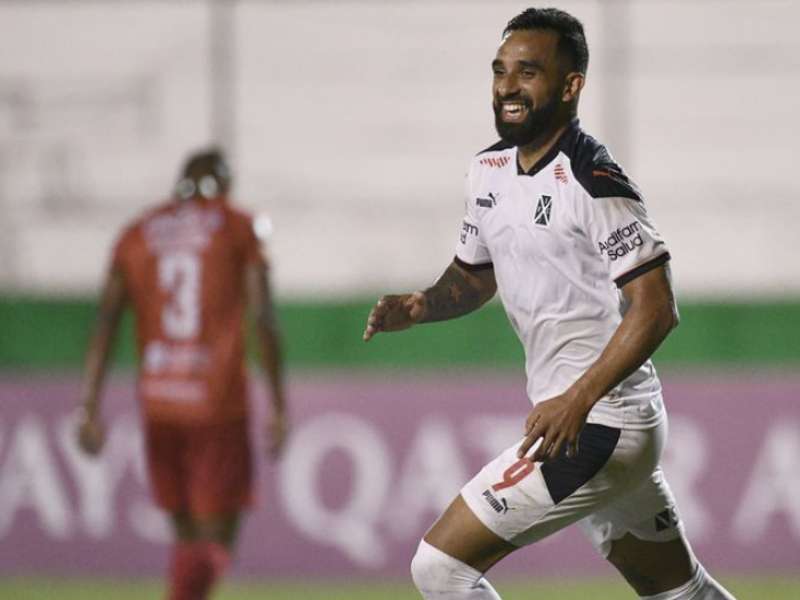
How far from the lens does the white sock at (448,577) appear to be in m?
4.69

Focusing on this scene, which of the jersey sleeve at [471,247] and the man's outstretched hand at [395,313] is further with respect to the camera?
the jersey sleeve at [471,247]

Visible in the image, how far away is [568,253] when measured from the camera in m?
4.72

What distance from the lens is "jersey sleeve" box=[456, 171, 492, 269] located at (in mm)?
5116

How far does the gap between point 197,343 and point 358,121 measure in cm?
818

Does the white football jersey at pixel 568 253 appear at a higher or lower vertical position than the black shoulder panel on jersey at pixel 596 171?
lower

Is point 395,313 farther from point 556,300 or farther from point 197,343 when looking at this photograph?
point 197,343

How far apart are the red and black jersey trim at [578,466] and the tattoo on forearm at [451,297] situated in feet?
2.05

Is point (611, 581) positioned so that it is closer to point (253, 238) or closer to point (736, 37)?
point (253, 238)

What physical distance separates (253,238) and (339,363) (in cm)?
373

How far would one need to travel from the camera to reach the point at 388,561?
9.55 m

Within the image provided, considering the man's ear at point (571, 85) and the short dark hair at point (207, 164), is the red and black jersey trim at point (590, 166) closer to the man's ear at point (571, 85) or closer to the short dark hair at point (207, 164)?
the man's ear at point (571, 85)

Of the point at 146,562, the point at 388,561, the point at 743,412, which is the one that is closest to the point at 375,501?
the point at 388,561

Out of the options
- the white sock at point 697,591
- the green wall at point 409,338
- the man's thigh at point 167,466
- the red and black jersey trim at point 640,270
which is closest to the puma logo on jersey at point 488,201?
the red and black jersey trim at point 640,270

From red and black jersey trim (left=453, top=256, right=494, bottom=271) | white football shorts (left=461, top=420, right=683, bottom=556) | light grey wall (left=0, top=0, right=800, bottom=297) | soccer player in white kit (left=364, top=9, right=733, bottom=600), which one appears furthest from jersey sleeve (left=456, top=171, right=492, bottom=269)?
light grey wall (left=0, top=0, right=800, bottom=297)
